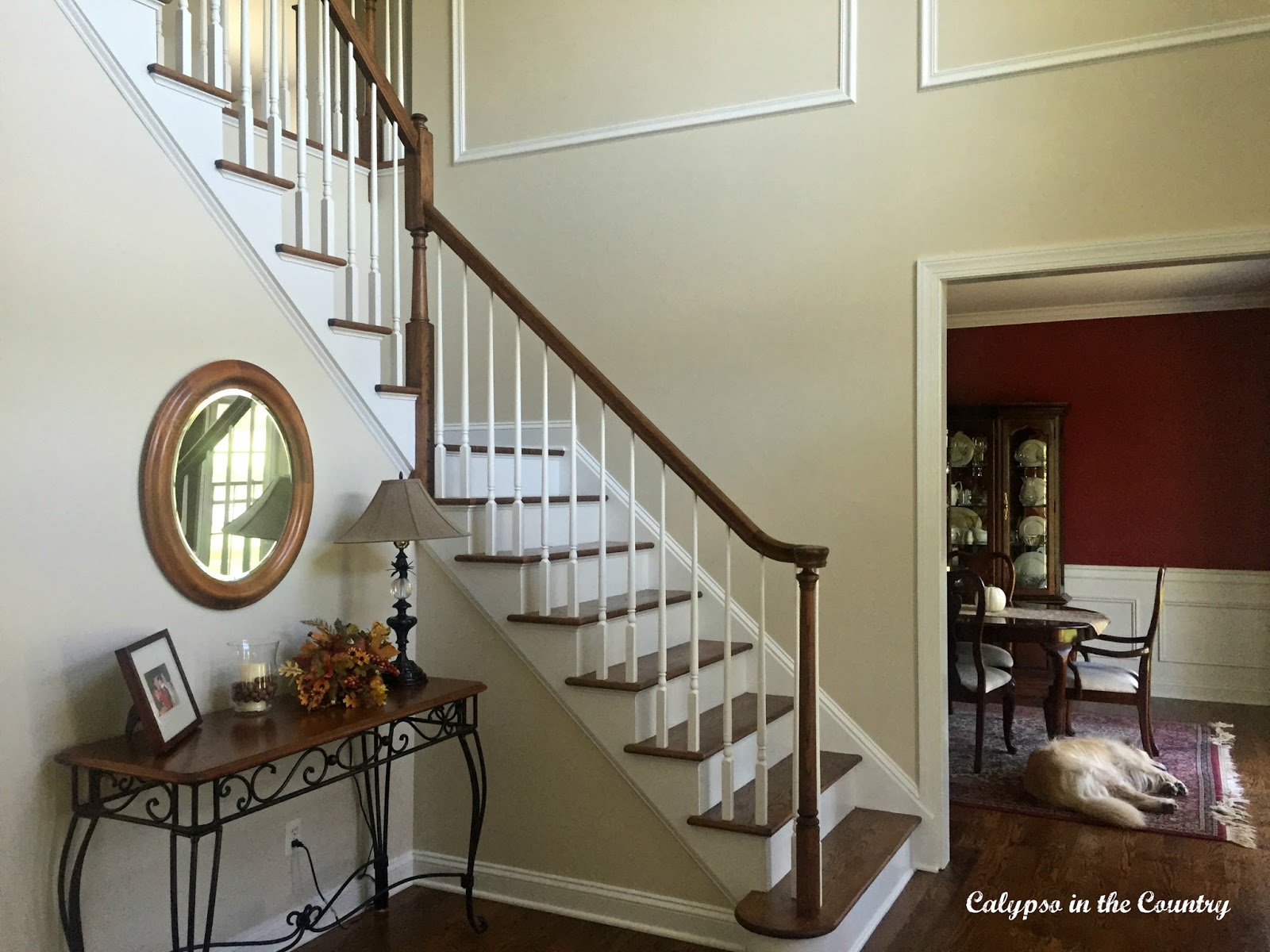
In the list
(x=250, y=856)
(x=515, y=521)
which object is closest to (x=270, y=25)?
(x=515, y=521)

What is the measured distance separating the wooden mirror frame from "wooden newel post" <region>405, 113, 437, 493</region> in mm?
519

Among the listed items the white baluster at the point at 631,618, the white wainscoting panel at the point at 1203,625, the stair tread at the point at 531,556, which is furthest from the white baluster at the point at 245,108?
the white wainscoting panel at the point at 1203,625

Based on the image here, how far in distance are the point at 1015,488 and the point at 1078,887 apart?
12.3 feet

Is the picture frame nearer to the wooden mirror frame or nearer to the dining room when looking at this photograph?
the wooden mirror frame

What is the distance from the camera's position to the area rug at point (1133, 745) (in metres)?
4.14

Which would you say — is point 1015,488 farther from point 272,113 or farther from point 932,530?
point 272,113

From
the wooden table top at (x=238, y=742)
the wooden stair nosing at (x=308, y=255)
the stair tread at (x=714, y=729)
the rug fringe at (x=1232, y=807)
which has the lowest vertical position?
the rug fringe at (x=1232, y=807)

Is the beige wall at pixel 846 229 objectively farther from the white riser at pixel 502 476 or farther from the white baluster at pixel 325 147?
the white baluster at pixel 325 147

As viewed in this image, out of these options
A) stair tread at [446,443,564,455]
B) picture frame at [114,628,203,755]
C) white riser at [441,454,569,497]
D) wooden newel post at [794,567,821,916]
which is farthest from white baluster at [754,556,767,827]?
picture frame at [114,628,203,755]

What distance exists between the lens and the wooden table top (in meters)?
2.20

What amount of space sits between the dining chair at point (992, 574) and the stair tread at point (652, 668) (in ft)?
5.95

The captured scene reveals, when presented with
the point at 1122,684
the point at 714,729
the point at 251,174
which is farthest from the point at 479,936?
the point at 1122,684

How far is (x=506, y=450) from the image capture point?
381 centimetres

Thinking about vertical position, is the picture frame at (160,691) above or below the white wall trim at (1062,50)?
below
